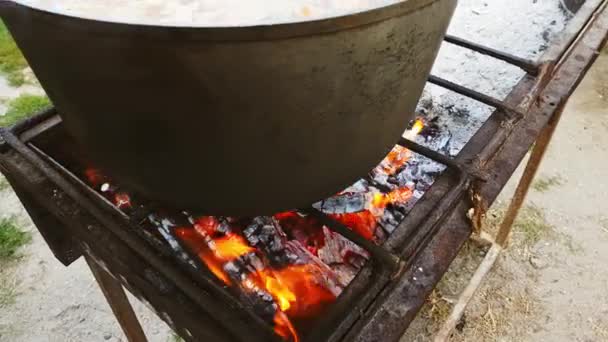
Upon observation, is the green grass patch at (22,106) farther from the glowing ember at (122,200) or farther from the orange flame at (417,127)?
the orange flame at (417,127)

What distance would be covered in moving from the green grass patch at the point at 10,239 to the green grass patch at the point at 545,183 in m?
2.36

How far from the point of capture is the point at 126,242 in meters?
0.93

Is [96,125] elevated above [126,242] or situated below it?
above

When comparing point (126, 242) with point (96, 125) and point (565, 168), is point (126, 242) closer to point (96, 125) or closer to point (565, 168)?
point (96, 125)

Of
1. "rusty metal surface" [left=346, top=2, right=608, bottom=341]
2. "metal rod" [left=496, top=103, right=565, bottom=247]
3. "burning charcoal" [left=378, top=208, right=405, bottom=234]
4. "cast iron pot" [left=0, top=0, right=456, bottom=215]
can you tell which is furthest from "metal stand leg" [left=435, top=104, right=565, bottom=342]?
"cast iron pot" [left=0, top=0, right=456, bottom=215]

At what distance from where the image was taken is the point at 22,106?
9.23ft

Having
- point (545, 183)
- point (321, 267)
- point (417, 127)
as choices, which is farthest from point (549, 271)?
point (321, 267)

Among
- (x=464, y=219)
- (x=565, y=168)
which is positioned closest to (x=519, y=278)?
(x=565, y=168)

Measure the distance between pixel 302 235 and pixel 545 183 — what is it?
178cm

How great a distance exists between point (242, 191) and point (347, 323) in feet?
0.91

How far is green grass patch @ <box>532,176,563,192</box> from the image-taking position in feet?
8.00

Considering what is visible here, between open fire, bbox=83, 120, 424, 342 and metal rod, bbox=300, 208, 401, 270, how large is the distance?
0.12 meters

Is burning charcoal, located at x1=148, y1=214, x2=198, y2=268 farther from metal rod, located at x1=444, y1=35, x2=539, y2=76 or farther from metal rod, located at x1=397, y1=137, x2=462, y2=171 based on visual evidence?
metal rod, located at x1=444, y1=35, x2=539, y2=76

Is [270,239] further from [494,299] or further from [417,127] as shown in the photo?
[494,299]
